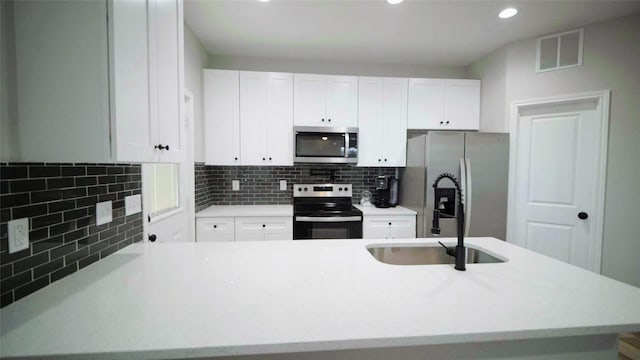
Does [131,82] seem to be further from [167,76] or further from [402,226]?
[402,226]

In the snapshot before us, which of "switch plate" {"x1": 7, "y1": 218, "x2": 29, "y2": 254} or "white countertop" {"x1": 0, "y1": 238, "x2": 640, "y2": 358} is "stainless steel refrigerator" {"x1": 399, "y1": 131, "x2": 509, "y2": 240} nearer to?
"white countertop" {"x1": 0, "y1": 238, "x2": 640, "y2": 358}

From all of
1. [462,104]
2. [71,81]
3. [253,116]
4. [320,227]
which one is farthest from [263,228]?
[462,104]

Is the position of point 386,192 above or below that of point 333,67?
below

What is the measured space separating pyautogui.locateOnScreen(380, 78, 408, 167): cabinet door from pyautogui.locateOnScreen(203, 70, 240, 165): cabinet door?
170 cm

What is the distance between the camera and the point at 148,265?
1.18 m

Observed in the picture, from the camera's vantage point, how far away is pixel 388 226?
9.29 ft

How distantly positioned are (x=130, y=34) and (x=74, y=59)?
0.21m

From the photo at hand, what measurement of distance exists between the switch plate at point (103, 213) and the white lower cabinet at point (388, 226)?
2.15m

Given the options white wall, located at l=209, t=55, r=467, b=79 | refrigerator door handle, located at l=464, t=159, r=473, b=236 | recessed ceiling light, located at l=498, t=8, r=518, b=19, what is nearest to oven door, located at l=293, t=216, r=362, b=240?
refrigerator door handle, located at l=464, t=159, r=473, b=236

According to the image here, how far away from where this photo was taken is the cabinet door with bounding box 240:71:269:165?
2898 mm

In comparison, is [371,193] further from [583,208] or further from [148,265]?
[148,265]

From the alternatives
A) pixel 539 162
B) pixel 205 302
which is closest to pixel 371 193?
pixel 539 162

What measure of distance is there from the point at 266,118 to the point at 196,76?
31.6 inches

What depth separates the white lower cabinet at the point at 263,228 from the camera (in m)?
2.69
